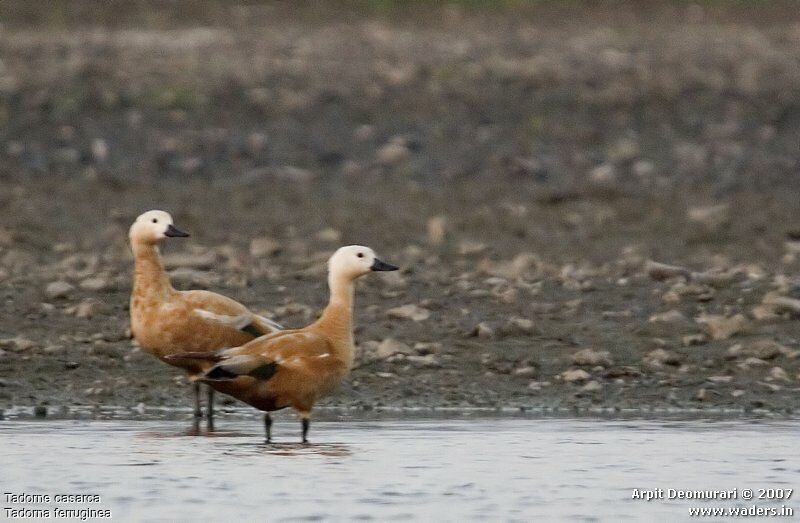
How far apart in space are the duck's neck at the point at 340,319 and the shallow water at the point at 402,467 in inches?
17.7

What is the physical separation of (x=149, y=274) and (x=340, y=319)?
131 cm

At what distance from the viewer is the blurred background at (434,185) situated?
1202cm

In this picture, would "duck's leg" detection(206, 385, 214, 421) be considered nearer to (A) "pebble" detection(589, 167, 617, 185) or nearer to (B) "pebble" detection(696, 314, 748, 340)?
(B) "pebble" detection(696, 314, 748, 340)

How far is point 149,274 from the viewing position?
1110cm

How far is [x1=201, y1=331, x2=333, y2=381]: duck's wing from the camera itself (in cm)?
991

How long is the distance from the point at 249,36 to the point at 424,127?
4.33 m

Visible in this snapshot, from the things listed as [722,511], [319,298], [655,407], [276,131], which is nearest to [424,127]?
[276,131]

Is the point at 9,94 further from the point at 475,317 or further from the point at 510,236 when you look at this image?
the point at 475,317

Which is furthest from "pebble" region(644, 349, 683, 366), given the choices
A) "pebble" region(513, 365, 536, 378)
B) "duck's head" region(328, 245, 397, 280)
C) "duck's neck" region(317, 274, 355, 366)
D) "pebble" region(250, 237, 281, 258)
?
"pebble" region(250, 237, 281, 258)

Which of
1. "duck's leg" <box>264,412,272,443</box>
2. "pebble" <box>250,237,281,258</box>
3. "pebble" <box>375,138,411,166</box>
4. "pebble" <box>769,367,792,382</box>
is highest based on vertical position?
"pebble" <box>375,138,411,166</box>

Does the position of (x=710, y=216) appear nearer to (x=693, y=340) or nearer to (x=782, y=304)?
(x=782, y=304)

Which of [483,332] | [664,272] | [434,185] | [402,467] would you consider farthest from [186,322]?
[434,185]

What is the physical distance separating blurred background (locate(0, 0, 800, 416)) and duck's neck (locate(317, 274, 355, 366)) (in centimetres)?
104

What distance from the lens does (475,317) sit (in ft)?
42.2
